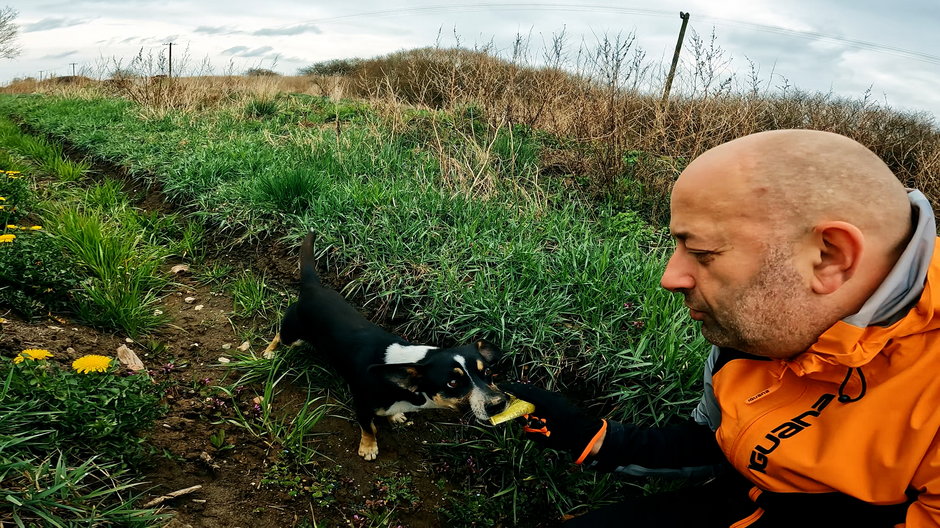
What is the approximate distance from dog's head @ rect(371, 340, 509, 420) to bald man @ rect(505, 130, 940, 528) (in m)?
1.01

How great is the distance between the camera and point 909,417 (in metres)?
1.19

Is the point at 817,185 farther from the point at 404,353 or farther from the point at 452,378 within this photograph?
the point at 404,353

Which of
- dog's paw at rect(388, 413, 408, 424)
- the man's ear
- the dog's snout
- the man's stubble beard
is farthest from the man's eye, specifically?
dog's paw at rect(388, 413, 408, 424)

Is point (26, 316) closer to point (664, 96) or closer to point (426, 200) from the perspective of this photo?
point (426, 200)

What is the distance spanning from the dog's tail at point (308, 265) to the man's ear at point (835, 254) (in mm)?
2548

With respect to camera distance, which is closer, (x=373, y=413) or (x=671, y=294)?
(x=373, y=413)

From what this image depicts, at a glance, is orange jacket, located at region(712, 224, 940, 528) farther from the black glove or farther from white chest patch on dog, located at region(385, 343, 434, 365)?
white chest patch on dog, located at region(385, 343, 434, 365)

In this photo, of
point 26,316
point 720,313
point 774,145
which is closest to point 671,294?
point 720,313

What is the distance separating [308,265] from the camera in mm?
3189

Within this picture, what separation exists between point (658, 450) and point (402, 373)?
1068 millimetres

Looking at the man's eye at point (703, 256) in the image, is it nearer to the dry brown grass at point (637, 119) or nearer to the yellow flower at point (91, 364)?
the yellow flower at point (91, 364)

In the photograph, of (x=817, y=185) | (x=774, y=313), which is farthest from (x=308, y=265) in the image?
(x=817, y=185)

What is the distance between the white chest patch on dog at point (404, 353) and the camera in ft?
8.36

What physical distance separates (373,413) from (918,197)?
7.08ft
